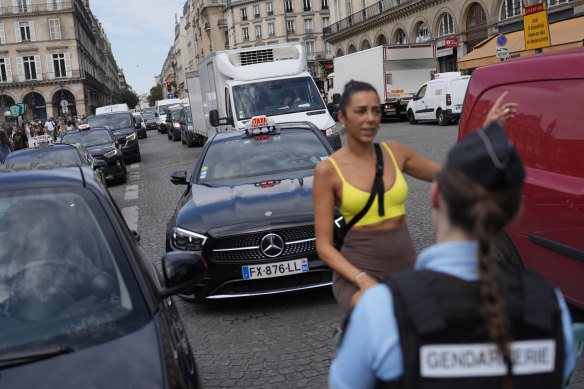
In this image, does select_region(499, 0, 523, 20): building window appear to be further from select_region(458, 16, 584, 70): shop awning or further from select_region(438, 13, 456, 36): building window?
select_region(438, 13, 456, 36): building window

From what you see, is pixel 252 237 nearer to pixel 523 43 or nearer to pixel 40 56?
pixel 523 43

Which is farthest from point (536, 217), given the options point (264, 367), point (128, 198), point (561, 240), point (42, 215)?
point (128, 198)

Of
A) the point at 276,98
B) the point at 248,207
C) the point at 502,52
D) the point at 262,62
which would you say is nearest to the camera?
the point at 248,207

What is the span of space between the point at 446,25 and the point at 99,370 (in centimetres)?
3803

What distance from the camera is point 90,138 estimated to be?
17.5m

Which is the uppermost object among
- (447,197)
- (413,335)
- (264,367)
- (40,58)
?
(40,58)

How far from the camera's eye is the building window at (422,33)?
4022cm

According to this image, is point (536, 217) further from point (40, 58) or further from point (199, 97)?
point (40, 58)

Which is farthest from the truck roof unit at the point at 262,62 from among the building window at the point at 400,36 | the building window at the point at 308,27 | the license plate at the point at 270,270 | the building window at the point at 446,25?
the building window at the point at 308,27

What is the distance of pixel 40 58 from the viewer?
7250cm

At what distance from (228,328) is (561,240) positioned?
2.53 metres

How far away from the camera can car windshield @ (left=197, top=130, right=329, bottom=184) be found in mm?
6820

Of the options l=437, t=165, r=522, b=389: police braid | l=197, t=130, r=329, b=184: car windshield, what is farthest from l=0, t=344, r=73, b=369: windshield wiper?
l=197, t=130, r=329, b=184: car windshield

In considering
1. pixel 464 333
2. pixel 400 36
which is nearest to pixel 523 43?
pixel 400 36
